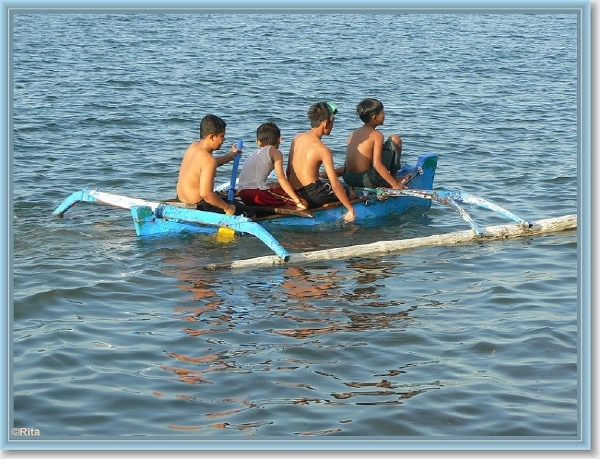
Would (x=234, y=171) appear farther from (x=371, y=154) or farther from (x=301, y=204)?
(x=371, y=154)

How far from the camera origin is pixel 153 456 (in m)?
5.11

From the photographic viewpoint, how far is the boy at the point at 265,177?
10.4 meters

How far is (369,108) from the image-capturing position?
11047mm

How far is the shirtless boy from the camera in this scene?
10438mm

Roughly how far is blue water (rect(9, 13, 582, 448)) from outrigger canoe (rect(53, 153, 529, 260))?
167mm

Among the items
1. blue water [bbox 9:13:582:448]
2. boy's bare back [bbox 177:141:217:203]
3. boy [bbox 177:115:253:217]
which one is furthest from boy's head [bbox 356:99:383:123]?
boy's bare back [bbox 177:141:217:203]

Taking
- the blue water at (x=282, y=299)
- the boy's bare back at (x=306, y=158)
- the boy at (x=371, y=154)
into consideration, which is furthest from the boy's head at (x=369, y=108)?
the blue water at (x=282, y=299)

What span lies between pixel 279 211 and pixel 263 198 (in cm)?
24

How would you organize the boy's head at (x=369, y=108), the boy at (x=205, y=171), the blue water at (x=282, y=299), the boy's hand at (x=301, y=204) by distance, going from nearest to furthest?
the blue water at (x=282, y=299), the boy at (x=205, y=171), the boy's hand at (x=301, y=204), the boy's head at (x=369, y=108)

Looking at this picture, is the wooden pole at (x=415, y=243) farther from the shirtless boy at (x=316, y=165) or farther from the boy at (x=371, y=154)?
the boy at (x=371, y=154)

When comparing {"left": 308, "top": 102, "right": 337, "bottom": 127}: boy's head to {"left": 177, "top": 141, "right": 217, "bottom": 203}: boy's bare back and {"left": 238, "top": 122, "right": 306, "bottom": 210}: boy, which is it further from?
{"left": 177, "top": 141, "right": 217, "bottom": 203}: boy's bare back

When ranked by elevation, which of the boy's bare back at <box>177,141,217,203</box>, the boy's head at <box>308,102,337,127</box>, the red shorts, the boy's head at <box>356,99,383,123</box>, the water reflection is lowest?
the water reflection

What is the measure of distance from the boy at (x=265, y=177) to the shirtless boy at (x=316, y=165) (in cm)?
21

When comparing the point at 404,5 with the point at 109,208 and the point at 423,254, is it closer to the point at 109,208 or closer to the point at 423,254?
the point at 423,254
